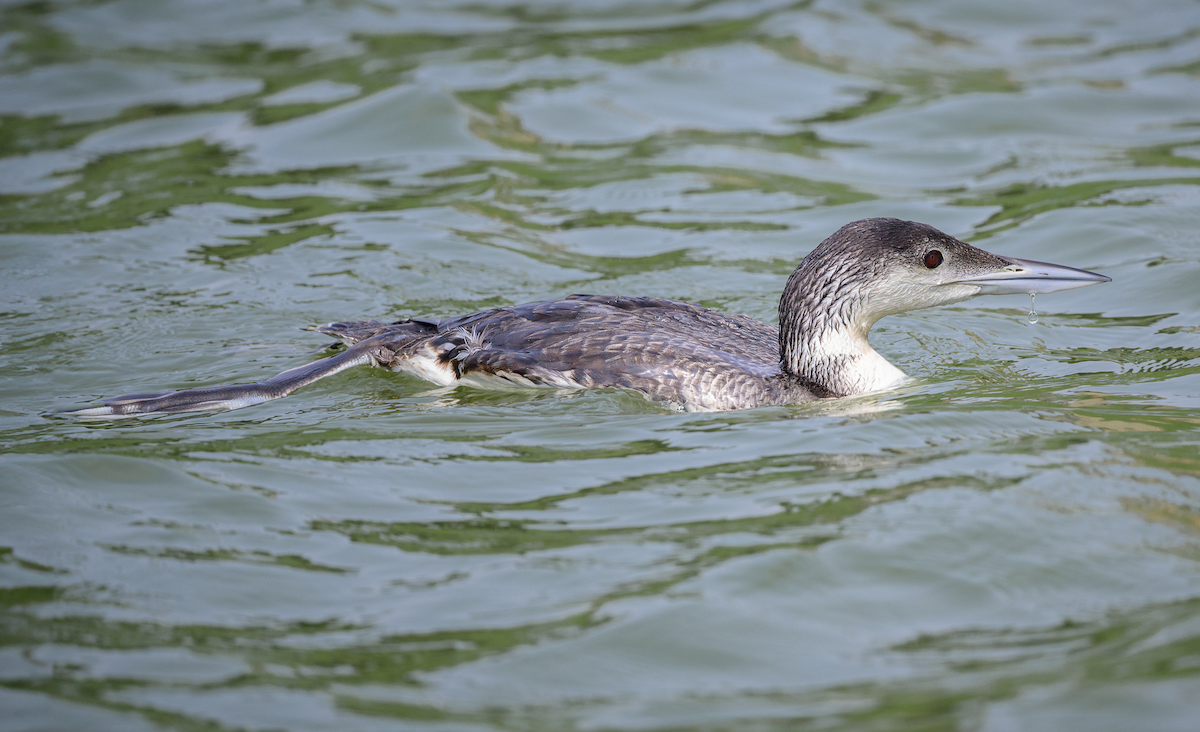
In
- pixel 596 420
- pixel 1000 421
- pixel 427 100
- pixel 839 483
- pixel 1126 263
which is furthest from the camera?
pixel 427 100

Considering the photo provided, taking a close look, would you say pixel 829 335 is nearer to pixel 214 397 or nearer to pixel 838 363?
pixel 838 363

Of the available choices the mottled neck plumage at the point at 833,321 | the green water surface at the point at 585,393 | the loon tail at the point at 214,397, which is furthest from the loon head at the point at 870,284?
the loon tail at the point at 214,397

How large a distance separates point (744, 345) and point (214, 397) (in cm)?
275

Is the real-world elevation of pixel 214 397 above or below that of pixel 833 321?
below

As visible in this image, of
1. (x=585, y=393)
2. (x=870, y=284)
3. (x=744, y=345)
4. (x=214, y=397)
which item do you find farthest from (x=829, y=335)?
(x=214, y=397)

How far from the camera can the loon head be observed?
5973mm

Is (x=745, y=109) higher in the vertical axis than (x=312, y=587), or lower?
higher

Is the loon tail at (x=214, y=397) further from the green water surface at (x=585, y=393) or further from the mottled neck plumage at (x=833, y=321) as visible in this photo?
the mottled neck plumage at (x=833, y=321)

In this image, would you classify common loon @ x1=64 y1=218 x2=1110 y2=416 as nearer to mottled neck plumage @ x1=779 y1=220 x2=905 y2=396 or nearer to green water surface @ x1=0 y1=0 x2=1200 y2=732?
mottled neck plumage @ x1=779 y1=220 x2=905 y2=396

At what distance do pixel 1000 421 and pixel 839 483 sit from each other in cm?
102

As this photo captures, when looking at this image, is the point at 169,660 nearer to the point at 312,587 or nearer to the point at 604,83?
the point at 312,587

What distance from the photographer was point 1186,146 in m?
9.92

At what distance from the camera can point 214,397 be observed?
6152 millimetres

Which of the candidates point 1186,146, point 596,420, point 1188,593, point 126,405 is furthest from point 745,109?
point 1188,593
